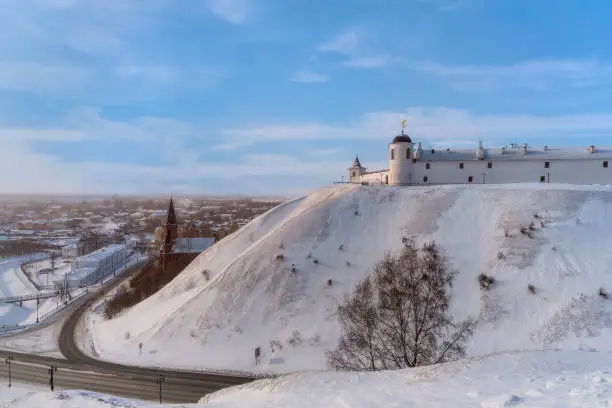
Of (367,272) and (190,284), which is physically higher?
(367,272)

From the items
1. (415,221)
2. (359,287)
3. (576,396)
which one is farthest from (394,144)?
(576,396)

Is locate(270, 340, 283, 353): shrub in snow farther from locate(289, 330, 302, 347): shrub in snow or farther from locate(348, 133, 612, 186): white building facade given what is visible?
locate(348, 133, 612, 186): white building facade

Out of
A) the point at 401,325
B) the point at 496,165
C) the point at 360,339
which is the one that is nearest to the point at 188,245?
the point at 496,165

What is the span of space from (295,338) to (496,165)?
4152 cm

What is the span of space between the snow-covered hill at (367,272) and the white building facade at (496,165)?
864 cm

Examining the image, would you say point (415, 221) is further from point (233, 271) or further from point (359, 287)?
point (233, 271)

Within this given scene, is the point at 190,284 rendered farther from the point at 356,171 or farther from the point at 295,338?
the point at 356,171

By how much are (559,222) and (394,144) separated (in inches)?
983

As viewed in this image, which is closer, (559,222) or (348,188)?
(559,222)

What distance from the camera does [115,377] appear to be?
34.4m

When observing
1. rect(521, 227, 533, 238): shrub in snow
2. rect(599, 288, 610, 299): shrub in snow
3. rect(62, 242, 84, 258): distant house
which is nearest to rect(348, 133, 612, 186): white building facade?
rect(521, 227, 533, 238): shrub in snow

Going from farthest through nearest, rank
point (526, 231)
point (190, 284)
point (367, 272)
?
1. point (190, 284)
2. point (526, 231)
3. point (367, 272)

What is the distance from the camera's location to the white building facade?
58.9 metres

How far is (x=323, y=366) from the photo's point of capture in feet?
110
